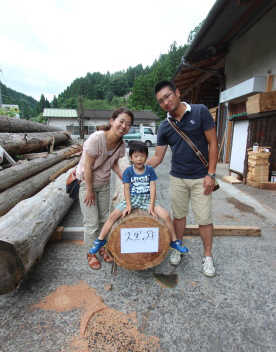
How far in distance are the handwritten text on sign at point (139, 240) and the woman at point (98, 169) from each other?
53 cm

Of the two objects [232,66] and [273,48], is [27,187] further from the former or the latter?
[232,66]

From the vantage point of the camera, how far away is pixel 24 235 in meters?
2.06

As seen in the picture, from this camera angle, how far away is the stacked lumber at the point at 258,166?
5.39 metres

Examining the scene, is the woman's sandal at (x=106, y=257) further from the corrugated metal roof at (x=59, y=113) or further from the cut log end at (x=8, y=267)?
the corrugated metal roof at (x=59, y=113)

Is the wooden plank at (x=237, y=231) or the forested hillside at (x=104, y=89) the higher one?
the forested hillside at (x=104, y=89)

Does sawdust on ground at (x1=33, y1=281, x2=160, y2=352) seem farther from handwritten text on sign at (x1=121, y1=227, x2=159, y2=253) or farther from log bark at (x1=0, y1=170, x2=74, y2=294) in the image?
handwritten text on sign at (x1=121, y1=227, x2=159, y2=253)

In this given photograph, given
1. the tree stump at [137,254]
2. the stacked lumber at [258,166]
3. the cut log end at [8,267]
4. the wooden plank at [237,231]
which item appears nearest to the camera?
the cut log end at [8,267]

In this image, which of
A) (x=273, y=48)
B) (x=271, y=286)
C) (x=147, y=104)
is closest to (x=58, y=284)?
(x=271, y=286)

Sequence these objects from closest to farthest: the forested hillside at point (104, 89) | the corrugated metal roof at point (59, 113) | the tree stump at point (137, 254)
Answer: the tree stump at point (137, 254) → the corrugated metal roof at point (59, 113) → the forested hillside at point (104, 89)

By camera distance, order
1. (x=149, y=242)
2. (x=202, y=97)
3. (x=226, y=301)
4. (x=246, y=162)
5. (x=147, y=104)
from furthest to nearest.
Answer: (x=147, y=104)
(x=202, y=97)
(x=246, y=162)
(x=149, y=242)
(x=226, y=301)

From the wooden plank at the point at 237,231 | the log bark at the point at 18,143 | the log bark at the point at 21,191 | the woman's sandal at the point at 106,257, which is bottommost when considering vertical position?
the woman's sandal at the point at 106,257

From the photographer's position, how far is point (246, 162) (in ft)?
19.7

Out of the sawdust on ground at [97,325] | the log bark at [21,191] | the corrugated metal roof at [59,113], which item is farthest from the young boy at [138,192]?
the corrugated metal roof at [59,113]

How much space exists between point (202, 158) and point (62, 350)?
2.04 meters
